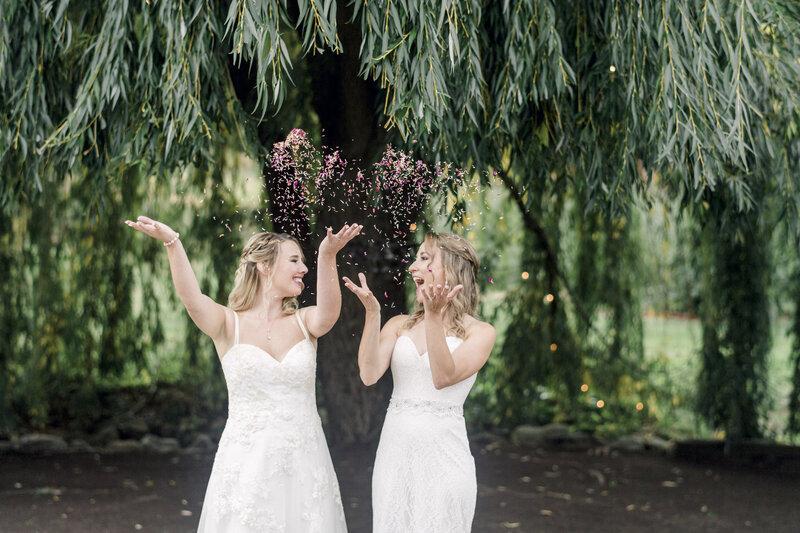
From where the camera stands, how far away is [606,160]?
12.3 ft

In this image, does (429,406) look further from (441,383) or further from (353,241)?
(353,241)

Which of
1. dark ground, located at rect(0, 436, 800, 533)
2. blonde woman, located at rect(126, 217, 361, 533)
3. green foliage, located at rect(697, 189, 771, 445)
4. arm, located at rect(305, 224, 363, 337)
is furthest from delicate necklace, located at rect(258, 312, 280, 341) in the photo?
green foliage, located at rect(697, 189, 771, 445)

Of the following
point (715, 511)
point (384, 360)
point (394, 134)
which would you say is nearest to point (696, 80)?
point (394, 134)

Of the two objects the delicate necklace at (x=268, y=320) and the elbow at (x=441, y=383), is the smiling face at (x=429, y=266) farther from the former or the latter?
the delicate necklace at (x=268, y=320)

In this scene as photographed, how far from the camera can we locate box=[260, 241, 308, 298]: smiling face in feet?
9.87

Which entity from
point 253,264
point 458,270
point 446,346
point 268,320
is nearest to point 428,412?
point 446,346

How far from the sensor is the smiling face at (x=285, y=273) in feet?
9.87

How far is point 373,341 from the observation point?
283 centimetres

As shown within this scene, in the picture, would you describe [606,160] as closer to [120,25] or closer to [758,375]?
[120,25]

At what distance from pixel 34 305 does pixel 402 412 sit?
422cm

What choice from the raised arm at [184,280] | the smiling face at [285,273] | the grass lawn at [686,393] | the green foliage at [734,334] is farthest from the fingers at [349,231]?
the grass lawn at [686,393]

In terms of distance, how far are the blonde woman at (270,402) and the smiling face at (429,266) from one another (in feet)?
1.03

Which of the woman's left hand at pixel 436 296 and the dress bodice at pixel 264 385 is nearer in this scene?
the woman's left hand at pixel 436 296

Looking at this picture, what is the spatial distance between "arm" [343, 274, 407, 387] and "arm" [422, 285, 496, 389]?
0.61 ft
